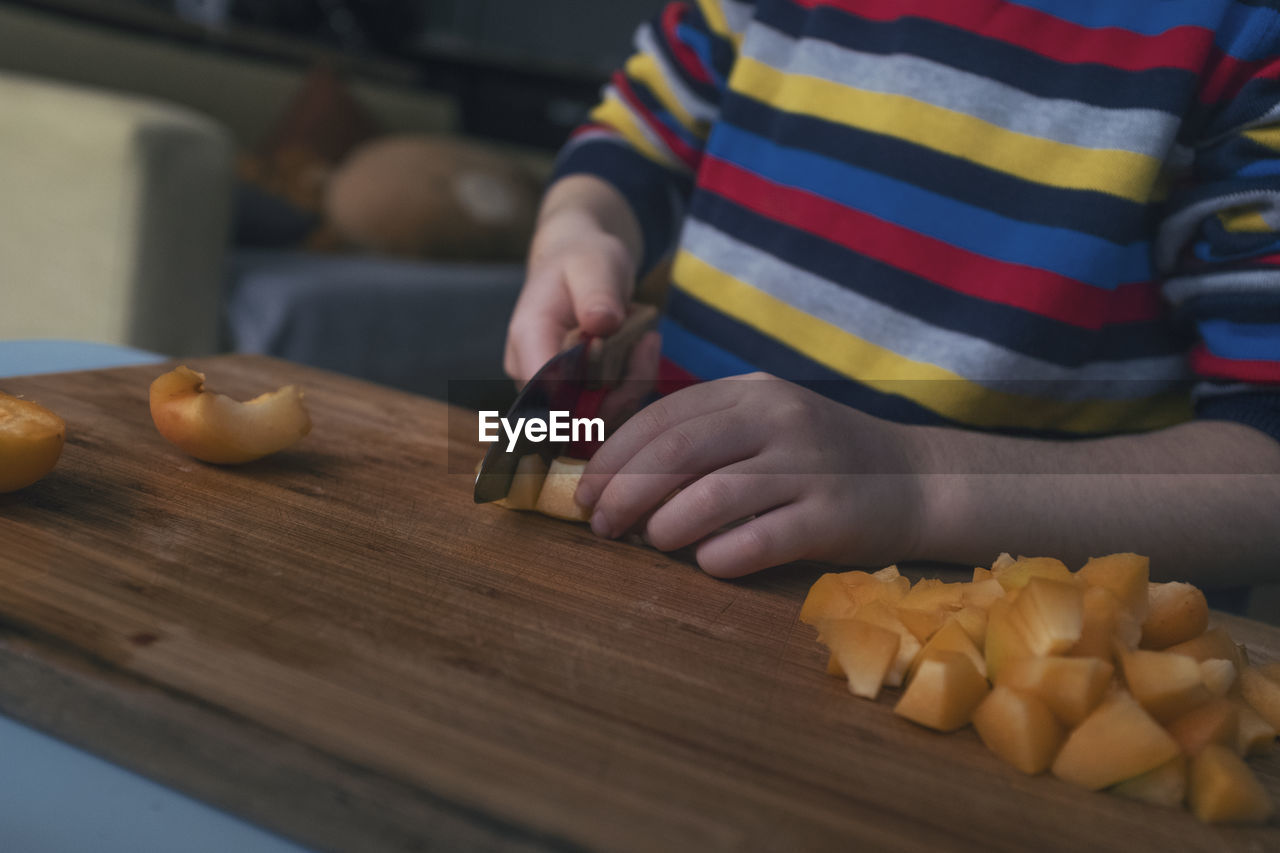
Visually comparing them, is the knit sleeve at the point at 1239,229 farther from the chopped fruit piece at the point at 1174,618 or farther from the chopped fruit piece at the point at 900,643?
the chopped fruit piece at the point at 900,643

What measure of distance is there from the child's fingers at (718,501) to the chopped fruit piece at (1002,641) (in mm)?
147

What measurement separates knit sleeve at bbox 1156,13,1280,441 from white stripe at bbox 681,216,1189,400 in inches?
2.6

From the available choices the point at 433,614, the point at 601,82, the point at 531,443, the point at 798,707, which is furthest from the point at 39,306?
the point at 601,82

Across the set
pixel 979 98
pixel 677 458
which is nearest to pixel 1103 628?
pixel 677 458

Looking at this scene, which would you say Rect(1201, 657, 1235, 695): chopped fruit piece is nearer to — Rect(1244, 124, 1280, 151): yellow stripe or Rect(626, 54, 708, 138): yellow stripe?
Rect(1244, 124, 1280, 151): yellow stripe

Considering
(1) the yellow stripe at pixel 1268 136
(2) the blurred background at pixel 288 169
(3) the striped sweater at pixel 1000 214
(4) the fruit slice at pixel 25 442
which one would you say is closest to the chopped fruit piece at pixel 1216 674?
(3) the striped sweater at pixel 1000 214

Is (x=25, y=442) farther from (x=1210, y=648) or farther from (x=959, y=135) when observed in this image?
(x=959, y=135)

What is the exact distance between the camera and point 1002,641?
45cm

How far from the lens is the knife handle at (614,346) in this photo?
74 cm

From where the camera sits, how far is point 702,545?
0.60 m

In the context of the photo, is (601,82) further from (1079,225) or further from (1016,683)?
(1016,683)

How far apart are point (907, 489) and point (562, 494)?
21cm

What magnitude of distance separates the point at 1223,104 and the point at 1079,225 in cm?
13

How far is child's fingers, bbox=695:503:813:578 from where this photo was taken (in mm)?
572
